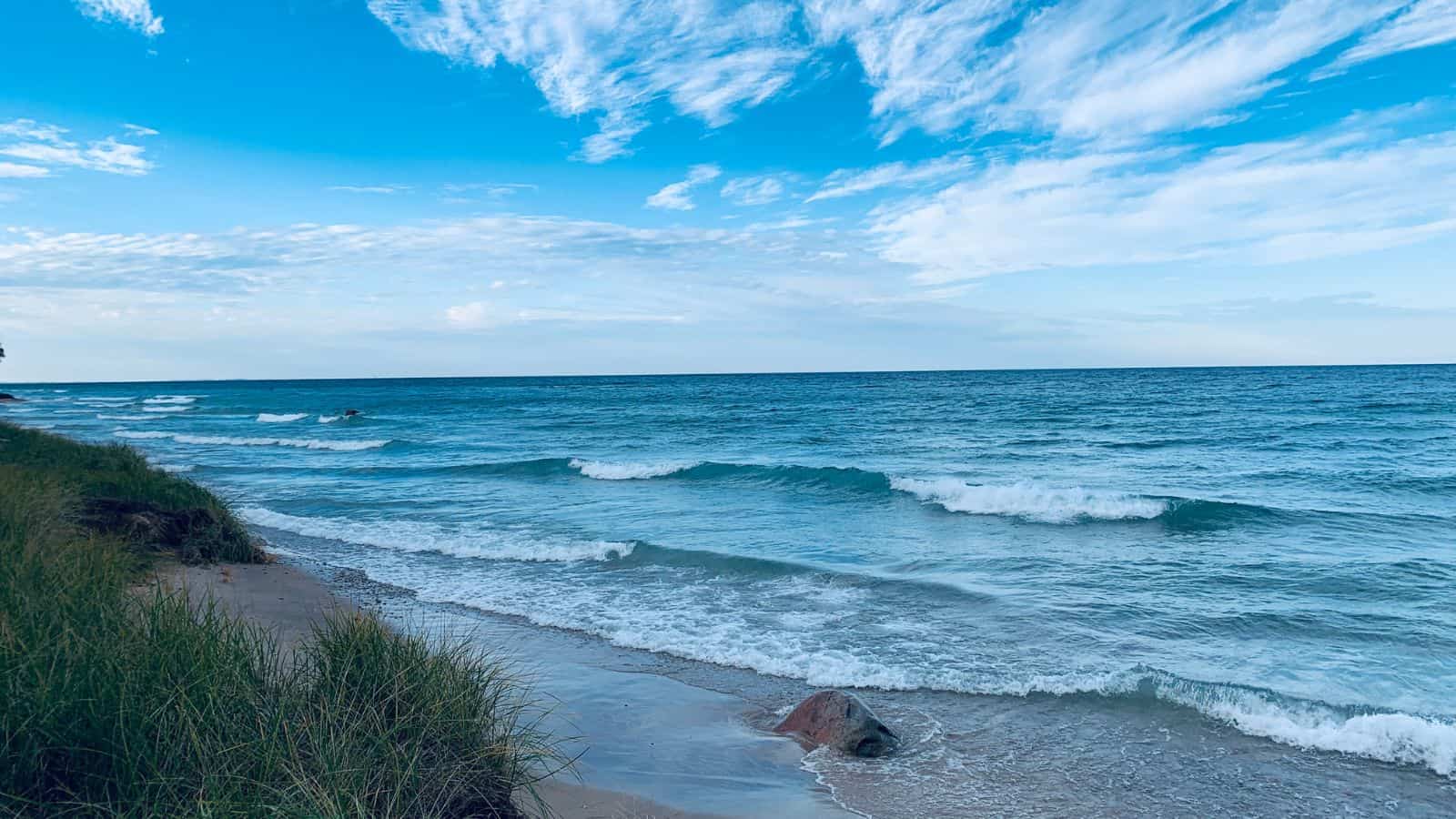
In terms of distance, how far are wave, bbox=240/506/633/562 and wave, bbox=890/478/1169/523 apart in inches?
339

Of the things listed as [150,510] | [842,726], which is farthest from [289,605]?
[842,726]

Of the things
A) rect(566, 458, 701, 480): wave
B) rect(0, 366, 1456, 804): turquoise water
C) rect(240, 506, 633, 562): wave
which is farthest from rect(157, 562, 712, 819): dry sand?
rect(566, 458, 701, 480): wave

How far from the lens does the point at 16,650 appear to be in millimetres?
4191

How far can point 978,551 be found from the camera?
49.2 ft

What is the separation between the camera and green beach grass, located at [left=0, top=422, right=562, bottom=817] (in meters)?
3.65

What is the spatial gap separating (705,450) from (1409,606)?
24528 mm

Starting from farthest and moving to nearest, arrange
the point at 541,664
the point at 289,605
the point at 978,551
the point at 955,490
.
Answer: the point at 955,490
the point at 978,551
the point at 289,605
the point at 541,664

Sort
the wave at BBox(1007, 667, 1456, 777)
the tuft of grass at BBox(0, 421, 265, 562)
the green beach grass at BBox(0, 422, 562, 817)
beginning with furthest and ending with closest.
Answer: the tuft of grass at BBox(0, 421, 265, 562) → the wave at BBox(1007, 667, 1456, 777) → the green beach grass at BBox(0, 422, 562, 817)

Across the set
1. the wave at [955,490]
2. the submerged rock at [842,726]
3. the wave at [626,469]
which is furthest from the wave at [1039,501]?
the submerged rock at [842,726]

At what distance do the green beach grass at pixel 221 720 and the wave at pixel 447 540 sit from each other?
9.54m

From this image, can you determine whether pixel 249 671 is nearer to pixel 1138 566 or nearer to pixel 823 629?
pixel 823 629

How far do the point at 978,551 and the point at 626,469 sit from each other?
14.4m

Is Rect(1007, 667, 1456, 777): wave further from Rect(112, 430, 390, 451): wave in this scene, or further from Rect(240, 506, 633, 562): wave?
Rect(112, 430, 390, 451): wave

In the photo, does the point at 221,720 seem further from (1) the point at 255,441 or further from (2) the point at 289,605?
(1) the point at 255,441
